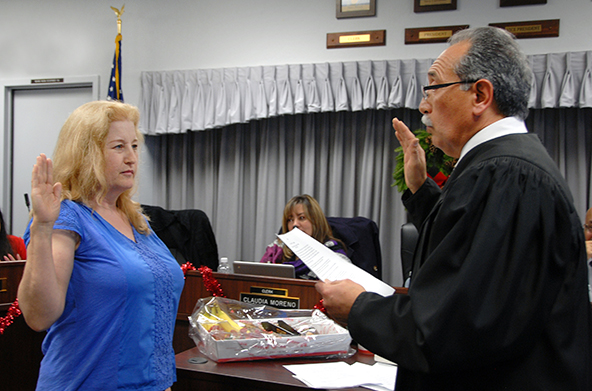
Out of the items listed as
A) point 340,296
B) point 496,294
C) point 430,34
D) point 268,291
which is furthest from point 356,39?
point 496,294

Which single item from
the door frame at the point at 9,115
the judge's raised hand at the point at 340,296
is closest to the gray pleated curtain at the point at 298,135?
the door frame at the point at 9,115

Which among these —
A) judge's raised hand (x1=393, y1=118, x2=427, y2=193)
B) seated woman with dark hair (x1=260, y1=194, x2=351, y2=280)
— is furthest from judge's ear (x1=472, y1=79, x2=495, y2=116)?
seated woman with dark hair (x1=260, y1=194, x2=351, y2=280)

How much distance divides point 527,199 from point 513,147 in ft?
0.39

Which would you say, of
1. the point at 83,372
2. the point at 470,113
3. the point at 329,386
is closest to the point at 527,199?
the point at 470,113

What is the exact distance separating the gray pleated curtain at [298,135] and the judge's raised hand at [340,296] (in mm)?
3038

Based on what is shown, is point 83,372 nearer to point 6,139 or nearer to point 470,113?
point 470,113

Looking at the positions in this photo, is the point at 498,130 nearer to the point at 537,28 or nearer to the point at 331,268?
the point at 331,268

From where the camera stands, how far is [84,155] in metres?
1.35

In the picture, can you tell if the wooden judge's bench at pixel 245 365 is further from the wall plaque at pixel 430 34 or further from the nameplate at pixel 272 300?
the wall plaque at pixel 430 34

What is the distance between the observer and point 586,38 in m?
3.61

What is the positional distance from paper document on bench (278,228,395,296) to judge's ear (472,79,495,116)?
0.44 m

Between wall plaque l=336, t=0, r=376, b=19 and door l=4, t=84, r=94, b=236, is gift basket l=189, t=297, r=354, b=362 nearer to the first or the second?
wall plaque l=336, t=0, r=376, b=19

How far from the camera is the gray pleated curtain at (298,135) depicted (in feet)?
12.0

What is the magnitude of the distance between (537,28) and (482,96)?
324cm
